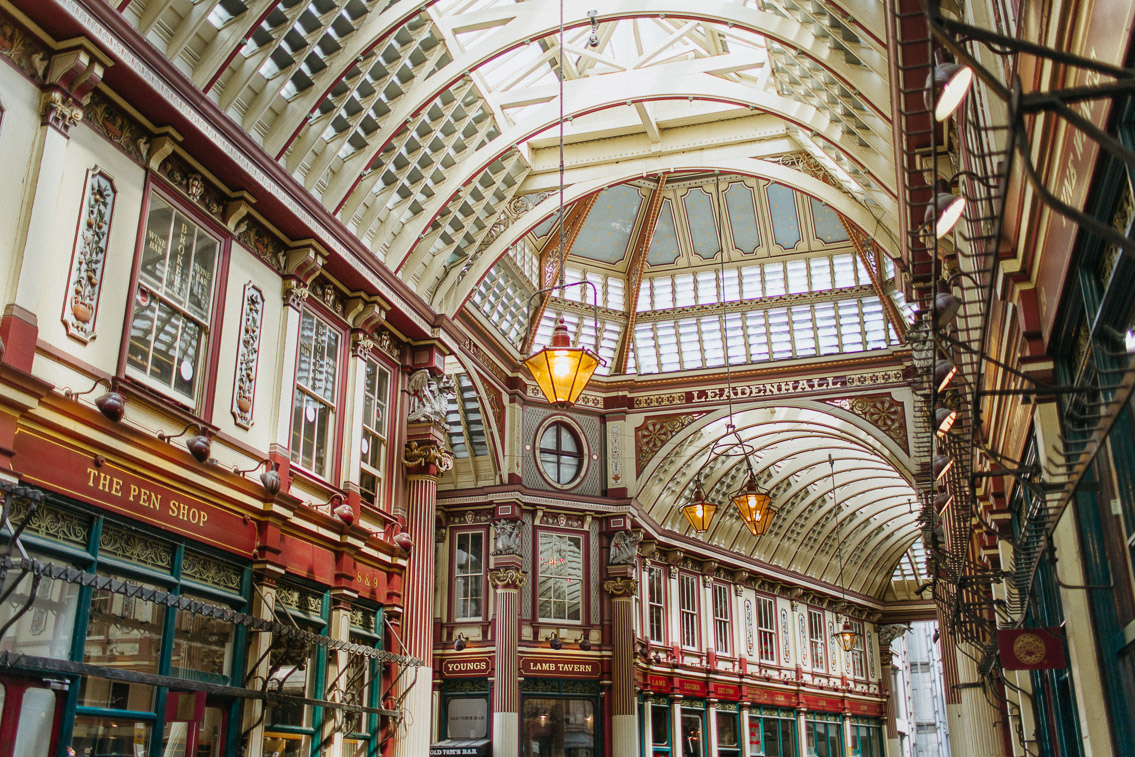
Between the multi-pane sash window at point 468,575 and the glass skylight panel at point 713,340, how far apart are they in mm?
7046

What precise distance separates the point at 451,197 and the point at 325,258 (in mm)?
3286

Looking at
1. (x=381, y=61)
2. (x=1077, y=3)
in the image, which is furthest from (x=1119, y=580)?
(x=381, y=61)

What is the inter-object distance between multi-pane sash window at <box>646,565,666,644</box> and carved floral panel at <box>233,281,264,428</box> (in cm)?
1574

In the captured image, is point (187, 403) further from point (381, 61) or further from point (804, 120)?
point (804, 120)

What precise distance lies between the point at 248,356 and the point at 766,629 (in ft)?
78.9

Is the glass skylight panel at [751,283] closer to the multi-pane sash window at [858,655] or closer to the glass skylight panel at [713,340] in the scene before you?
the glass skylight panel at [713,340]

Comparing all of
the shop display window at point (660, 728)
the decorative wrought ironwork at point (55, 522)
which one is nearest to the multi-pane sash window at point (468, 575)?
the shop display window at point (660, 728)

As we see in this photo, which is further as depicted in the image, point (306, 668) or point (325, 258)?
point (325, 258)

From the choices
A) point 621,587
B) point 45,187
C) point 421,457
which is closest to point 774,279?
point 621,587

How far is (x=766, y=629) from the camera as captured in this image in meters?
32.6

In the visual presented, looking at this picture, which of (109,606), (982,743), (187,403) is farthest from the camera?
(982,743)

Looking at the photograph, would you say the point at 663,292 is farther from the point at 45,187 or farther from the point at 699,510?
the point at 45,187

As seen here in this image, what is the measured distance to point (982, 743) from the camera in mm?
19719

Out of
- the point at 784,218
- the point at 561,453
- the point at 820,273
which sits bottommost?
the point at 561,453
